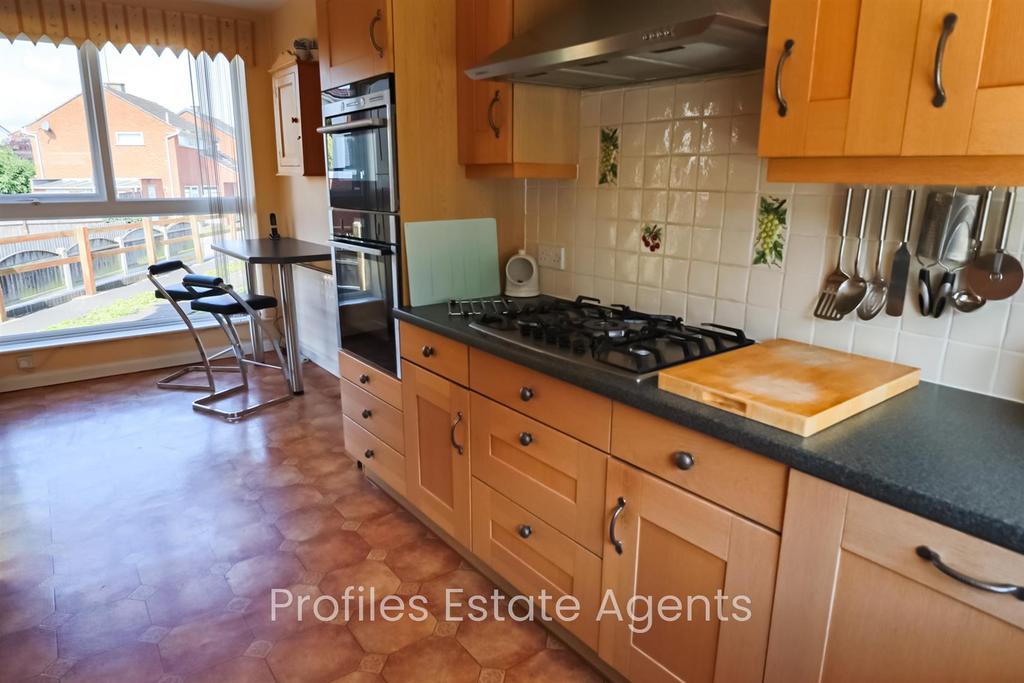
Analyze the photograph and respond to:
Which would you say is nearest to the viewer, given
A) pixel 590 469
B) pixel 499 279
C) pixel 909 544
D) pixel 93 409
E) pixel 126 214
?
pixel 909 544

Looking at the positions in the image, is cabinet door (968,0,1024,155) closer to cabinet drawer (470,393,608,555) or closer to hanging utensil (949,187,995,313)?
hanging utensil (949,187,995,313)

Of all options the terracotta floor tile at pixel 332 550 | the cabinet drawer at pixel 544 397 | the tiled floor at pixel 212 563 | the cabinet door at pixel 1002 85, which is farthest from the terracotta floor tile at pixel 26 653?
the cabinet door at pixel 1002 85

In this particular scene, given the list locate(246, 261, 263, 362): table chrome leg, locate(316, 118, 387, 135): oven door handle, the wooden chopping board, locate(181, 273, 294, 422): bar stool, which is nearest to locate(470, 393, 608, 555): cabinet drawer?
the wooden chopping board

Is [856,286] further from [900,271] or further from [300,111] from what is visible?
[300,111]

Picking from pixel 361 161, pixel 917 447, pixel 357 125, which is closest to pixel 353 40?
pixel 357 125

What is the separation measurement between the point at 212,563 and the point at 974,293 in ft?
7.98

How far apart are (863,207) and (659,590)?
3.41 ft

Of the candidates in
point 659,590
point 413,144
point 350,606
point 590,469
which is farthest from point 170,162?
point 659,590

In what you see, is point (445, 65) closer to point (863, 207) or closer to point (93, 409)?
point (863, 207)

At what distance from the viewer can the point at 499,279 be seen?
253cm

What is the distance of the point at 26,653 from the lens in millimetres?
1843

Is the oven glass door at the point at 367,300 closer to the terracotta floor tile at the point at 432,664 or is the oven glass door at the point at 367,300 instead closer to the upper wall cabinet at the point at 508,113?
the upper wall cabinet at the point at 508,113

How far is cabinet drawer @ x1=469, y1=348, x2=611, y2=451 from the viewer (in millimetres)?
1550

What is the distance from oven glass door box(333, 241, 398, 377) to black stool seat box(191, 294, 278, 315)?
1.35 meters
